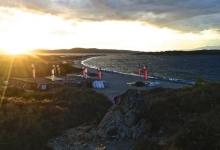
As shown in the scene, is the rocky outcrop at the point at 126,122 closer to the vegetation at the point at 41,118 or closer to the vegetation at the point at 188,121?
the vegetation at the point at 188,121

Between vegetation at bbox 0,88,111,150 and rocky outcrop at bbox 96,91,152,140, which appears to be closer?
rocky outcrop at bbox 96,91,152,140

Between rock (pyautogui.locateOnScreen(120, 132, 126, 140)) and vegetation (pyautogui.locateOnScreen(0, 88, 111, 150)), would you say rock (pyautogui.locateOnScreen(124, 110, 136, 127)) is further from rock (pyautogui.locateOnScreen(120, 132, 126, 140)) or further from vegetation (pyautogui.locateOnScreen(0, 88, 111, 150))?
vegetation (pyautogui.locateOnScreen(0, 88, 111, 150))

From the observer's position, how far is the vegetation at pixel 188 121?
24.3ft

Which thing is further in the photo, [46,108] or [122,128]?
[46,108]

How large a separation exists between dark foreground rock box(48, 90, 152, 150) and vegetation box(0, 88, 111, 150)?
785 millimetres

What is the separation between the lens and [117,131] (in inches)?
419

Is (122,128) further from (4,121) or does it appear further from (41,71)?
→ (41,71)

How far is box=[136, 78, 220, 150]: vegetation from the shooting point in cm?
740

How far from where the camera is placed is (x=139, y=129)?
10227 millimetres

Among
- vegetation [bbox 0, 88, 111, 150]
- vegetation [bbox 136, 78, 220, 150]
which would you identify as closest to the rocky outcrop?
vegetation [bbox 136, 78, 220, 150]

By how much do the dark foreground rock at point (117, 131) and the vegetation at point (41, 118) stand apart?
785 millimetres

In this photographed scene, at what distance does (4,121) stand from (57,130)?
8.31 feet

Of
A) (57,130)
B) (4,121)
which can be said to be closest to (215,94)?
(57,130)

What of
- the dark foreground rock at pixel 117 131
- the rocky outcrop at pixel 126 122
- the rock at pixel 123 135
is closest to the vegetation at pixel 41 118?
the dark foreground rock at pixel 117 131
